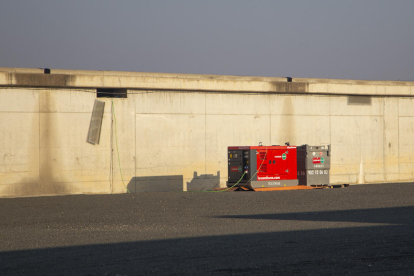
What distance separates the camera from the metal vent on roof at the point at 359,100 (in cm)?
2798

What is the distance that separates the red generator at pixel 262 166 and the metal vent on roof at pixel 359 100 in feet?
20.6

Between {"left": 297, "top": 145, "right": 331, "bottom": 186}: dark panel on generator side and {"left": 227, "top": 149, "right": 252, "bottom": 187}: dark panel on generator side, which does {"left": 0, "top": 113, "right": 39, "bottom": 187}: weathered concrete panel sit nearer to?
{"left": 227, "top": 149, "right": 252, "bottom": 187}: dark panel on generator side

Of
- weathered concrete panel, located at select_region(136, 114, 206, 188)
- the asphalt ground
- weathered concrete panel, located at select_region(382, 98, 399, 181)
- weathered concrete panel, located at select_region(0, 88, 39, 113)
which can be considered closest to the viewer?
the asphalt ground

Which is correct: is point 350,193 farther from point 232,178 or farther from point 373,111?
Answer: point 373,111

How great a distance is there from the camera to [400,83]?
1140 inches

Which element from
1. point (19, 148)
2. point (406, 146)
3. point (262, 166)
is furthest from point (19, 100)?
point (406, 146)

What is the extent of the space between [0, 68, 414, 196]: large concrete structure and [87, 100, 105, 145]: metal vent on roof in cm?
22

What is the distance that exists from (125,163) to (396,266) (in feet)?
58.5

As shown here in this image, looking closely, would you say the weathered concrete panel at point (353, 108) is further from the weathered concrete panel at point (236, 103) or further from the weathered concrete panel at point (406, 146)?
the weathered concrete panel at point (236, 103)

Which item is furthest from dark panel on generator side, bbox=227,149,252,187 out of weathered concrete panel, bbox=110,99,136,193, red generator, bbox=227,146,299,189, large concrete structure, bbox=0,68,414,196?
weathered concrete panel, bbox=110,99,136,193

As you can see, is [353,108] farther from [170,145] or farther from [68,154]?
[68,154]

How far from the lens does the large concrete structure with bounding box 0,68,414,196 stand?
22031 millimetres

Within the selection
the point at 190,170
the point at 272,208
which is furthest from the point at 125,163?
the point at 272,208

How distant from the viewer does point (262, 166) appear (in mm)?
22938
